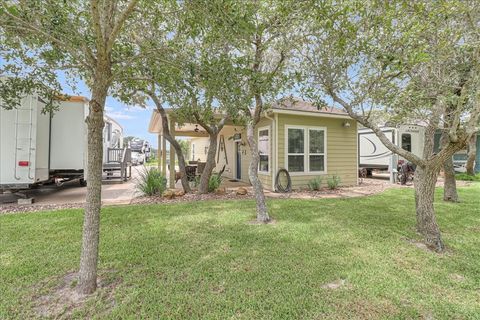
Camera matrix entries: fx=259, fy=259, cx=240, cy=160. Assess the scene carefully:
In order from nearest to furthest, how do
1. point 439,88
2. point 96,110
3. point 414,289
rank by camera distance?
1. point 96,110
2. point 414,289
3. point 439,88

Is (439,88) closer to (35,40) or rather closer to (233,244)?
(233,244)

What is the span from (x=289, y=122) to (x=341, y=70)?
4405 mm

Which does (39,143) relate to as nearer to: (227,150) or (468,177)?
(227,150)

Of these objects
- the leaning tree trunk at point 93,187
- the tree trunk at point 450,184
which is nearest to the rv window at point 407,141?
the tree trunk at point 450,184

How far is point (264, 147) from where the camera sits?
9.54m

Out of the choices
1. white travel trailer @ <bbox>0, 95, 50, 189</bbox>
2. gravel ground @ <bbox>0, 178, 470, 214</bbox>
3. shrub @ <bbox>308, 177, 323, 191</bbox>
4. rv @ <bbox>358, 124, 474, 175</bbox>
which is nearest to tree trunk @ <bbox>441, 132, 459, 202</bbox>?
gravel ground @ <bbox>0, 178, 470, 214</bbox>

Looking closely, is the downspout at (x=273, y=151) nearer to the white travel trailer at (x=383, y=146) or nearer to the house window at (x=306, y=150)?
the house window at (x=306, y=150)

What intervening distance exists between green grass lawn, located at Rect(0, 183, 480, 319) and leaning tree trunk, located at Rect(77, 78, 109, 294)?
0.24m

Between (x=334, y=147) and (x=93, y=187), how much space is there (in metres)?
9.07

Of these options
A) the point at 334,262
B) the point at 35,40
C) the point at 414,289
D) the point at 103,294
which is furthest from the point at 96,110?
the point at 414,289

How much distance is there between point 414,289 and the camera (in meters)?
2.64

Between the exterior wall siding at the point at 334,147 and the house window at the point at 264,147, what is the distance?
0.57 meters

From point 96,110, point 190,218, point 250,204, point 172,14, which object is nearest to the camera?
point 96,110

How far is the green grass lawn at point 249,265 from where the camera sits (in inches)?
91.8
